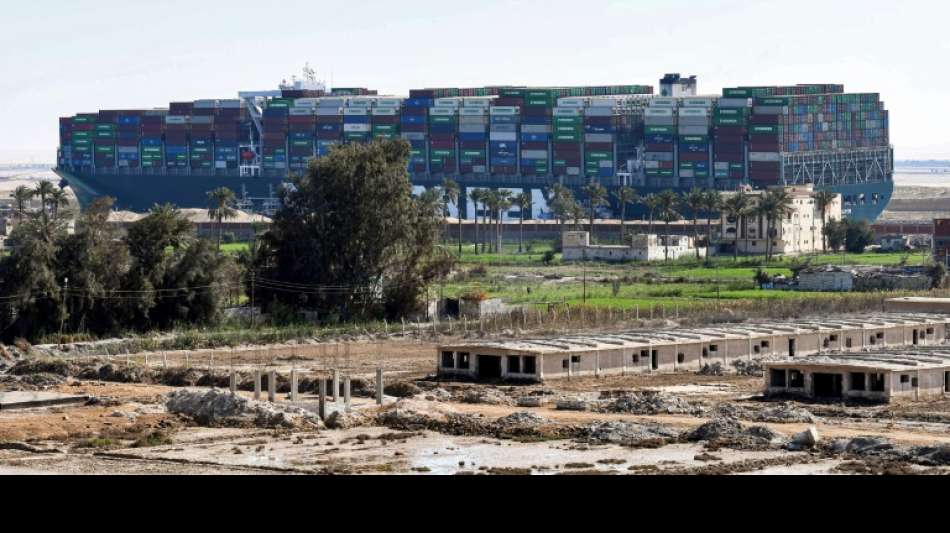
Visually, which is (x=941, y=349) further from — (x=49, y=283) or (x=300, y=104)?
(x=300, y=104)

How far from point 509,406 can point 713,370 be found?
939cm

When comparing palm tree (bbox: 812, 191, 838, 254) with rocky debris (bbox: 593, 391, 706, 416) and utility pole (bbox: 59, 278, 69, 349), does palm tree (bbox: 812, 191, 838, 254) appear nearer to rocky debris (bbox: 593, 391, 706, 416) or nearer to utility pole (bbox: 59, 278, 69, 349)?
utility pole (bbox: 59, 278, 69, 349)

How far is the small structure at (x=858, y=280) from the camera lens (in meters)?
81.0

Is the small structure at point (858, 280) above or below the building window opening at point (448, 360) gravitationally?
above

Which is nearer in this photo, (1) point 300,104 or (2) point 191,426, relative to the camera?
(2) point 191,426

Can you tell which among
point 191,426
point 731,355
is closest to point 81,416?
point 191,426

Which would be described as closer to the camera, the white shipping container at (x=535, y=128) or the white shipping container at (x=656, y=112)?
the white shipping container at (x=656, y=112)

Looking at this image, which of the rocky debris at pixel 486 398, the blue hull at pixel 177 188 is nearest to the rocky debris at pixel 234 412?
the rocky debris at pixel 486 398

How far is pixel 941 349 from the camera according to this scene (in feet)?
143

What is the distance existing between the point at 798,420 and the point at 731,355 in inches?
586

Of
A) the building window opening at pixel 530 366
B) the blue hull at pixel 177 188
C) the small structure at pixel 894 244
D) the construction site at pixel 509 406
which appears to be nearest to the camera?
the construction site at pixel 509 406

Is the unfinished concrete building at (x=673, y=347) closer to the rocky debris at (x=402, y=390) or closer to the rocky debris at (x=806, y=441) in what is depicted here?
the rocky debris at (x=402, y=390)

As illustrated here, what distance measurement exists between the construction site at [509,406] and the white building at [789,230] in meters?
55.8

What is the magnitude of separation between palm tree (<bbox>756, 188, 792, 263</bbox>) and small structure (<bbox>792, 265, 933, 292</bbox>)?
16668 mm
